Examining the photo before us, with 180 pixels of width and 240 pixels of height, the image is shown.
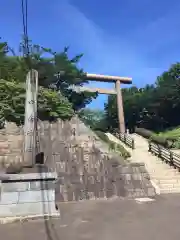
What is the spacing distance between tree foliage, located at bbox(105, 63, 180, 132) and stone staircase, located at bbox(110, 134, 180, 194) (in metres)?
13.2

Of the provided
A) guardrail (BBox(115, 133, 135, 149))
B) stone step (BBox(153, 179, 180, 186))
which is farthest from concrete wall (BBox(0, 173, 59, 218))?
guardrail (BBox(115, 133, 135, 149))

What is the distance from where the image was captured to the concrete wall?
18.3 feet

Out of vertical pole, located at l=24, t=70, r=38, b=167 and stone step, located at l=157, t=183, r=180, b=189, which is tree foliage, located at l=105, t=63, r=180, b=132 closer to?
stone step, located at l=157, t=183, r=180, b=189

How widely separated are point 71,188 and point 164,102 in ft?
76.8

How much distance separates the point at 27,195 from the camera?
18.6 feet

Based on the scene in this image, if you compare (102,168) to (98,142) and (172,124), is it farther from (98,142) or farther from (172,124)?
(172,124)

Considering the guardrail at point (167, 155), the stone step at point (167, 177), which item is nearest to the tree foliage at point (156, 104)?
the guardrail at point (167, 155)

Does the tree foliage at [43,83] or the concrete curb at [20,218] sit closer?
the concrete curb at [20,218]

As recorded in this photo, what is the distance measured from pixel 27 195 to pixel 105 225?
1.75 m

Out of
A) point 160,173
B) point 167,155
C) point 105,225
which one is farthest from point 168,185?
point 105,225

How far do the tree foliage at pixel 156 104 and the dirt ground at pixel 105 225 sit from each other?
23.8 meters

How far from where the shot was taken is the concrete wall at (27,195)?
220 inches

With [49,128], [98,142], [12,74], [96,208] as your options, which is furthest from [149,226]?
[12,74]

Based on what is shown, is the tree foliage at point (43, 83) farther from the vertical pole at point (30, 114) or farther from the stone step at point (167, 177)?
the stone step at point (167, 177)
